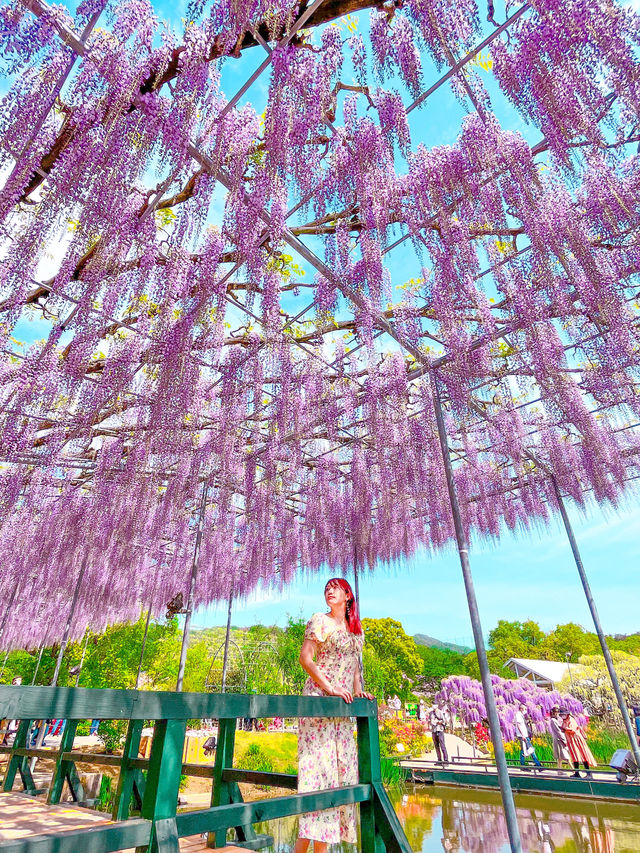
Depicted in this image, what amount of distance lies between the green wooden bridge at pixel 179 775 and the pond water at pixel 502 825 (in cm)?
409

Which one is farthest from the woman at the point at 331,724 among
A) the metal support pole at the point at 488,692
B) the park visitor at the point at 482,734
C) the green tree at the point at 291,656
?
the green tree at the point at 291,656

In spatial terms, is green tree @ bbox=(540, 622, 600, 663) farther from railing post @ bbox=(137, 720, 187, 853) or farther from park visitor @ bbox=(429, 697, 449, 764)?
railing post @ bbox=(137, 720, 187, 853)

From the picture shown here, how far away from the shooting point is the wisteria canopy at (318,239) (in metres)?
2.90

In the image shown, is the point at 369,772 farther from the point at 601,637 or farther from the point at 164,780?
the point at 601,637

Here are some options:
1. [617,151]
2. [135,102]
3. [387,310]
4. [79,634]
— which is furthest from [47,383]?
[79,634]

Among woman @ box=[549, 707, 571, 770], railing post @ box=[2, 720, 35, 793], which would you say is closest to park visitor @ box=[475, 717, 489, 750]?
woman @ box=[549, 707, 571, 770]

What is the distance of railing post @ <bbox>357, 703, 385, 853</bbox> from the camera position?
169cm

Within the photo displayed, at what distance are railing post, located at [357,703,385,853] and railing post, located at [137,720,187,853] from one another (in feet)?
2.79

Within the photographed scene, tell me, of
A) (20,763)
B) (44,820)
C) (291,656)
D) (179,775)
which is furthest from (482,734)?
(179,775)

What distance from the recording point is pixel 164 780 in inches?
48.0

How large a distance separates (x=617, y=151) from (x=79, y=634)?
1966cm

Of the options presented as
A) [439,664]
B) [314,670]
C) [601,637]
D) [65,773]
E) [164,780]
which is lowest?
[65,773]

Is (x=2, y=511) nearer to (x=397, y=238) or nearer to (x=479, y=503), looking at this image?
(x=397, y=238)

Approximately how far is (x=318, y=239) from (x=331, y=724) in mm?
3877
